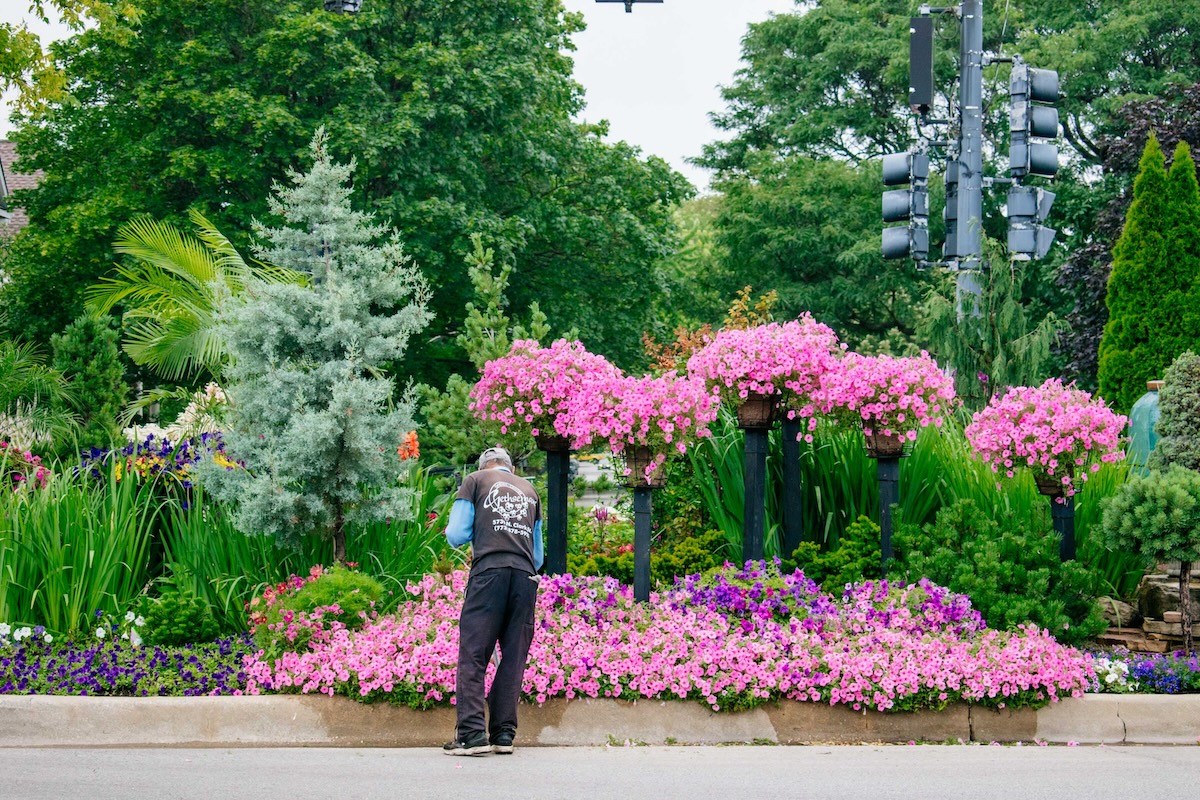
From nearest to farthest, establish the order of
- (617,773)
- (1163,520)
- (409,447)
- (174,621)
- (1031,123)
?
(617,773)
(1163,520)
(174,621)
(409,447)
(1031,123)

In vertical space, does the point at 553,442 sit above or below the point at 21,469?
above

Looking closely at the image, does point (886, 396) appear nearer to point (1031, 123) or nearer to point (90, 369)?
point (1031, 123)

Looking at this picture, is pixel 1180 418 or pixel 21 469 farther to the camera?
pixel 21 469

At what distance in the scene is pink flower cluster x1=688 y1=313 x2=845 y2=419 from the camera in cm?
873

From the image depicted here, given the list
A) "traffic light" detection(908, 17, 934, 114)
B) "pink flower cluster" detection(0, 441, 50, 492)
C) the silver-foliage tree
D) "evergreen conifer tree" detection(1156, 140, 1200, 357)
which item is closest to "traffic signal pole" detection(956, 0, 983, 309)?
"traffic light" detection(908, 17, 934, 114)

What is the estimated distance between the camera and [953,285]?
16125 millimetres

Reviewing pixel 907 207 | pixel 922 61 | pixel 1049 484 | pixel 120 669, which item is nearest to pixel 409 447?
pixel 120 669

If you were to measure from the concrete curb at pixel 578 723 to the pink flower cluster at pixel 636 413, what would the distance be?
1.84 meters

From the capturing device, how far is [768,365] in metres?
8.73

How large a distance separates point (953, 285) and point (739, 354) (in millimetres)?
8261

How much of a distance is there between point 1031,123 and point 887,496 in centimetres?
571

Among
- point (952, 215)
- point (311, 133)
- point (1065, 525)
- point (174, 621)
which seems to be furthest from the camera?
point (311, 133)

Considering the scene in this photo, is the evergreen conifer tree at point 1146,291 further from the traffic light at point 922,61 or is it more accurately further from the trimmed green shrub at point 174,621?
the trimmed green shrub at point 174,621

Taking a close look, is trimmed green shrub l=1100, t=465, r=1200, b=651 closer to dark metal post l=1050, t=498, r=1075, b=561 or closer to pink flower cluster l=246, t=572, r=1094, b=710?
dark metal post l=1050, t=498, r=1075, b=561
